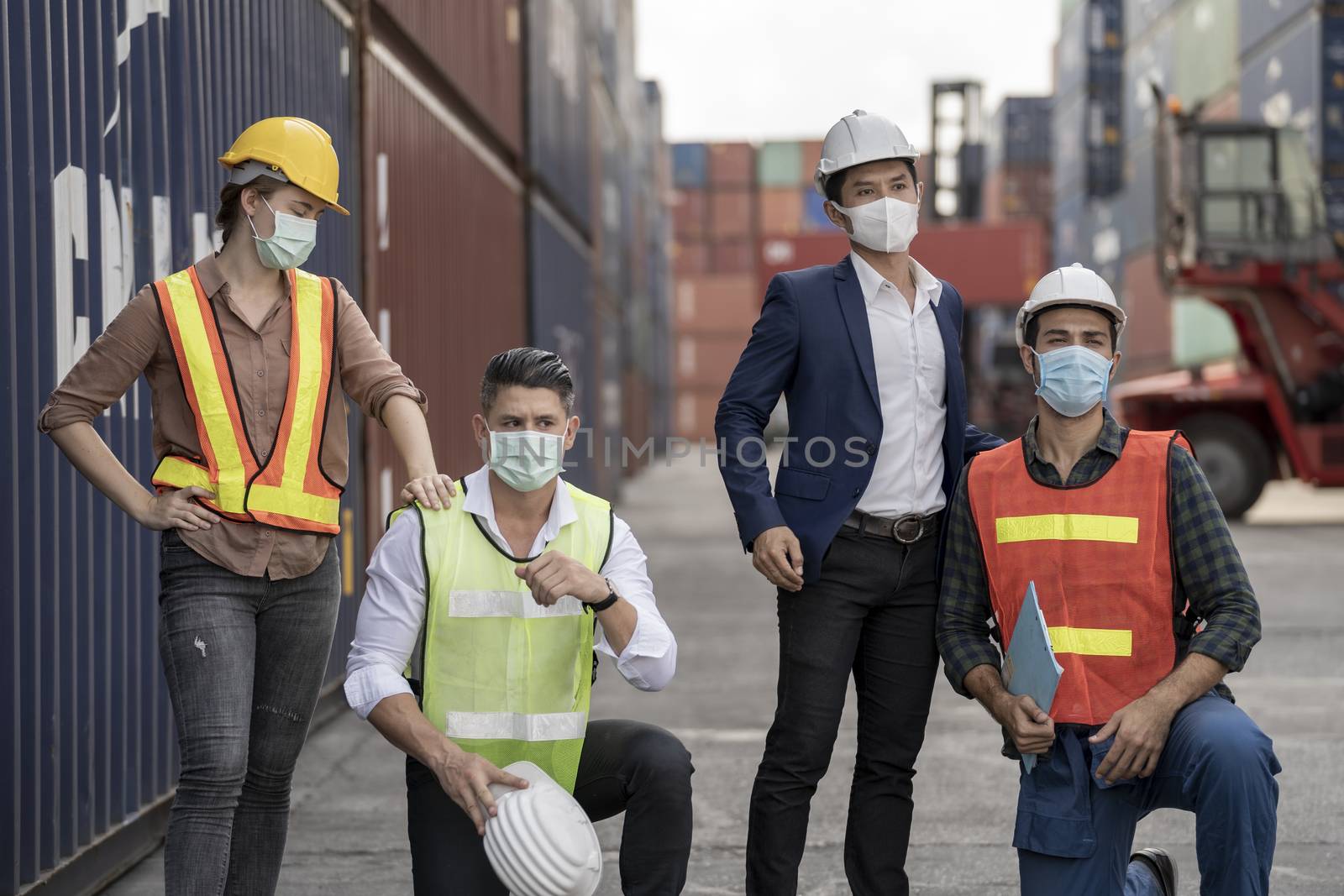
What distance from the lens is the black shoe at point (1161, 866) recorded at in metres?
3.45

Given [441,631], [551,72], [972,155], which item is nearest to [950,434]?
[441,631]

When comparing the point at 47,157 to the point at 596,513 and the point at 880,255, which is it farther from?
the point at 880,255

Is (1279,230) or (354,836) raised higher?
(1279,230)

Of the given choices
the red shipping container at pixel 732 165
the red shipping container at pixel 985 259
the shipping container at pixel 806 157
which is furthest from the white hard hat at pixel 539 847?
the red shipping container at pixel 732 165

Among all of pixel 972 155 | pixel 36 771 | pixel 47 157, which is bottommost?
pixel 36 771

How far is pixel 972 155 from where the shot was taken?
30312 millimetres

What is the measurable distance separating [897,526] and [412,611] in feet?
3.62

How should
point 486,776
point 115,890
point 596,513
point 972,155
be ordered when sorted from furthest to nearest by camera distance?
point 972,155 → point 115,890 → point 596,513 → point 486,776

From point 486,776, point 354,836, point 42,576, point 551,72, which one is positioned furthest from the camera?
point 551,72

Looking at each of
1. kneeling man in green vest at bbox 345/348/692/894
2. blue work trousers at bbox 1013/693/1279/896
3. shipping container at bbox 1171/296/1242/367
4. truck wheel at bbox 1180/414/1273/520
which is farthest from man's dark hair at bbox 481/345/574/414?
shipping container at bbox 1171/296/1242/367

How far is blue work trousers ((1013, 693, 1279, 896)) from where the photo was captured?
2916 mm

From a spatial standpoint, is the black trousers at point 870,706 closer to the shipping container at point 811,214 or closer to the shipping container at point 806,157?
the shipping container at point 811,214

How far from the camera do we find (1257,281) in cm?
1473

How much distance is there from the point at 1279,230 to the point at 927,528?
12487 millimetres
